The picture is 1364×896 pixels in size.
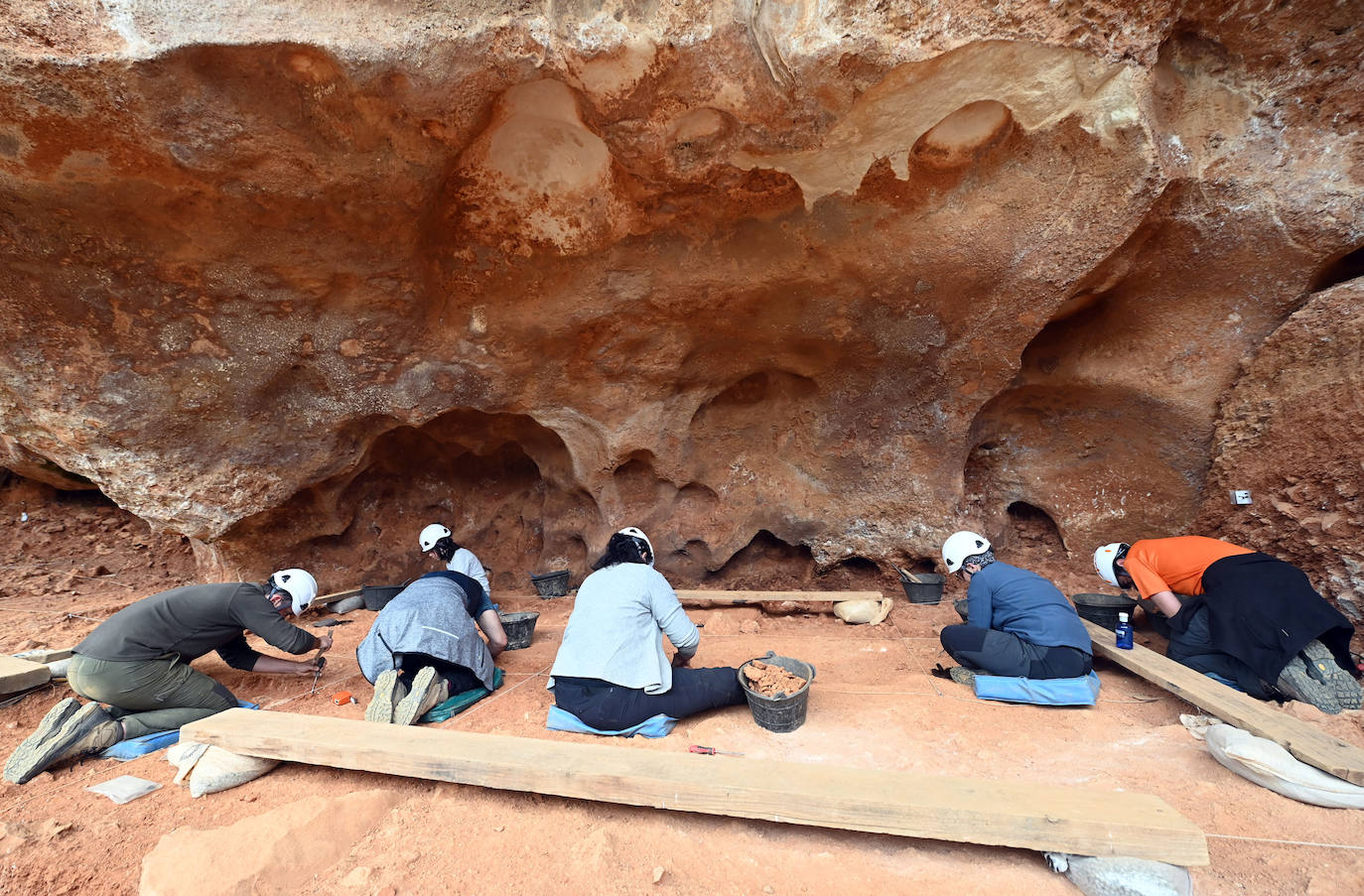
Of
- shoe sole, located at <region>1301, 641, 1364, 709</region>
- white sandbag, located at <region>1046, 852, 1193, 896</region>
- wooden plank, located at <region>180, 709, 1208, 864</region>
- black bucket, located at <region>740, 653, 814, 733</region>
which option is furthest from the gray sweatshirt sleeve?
shoe sole, located at <region>1301, 641, 1364, 709</region>

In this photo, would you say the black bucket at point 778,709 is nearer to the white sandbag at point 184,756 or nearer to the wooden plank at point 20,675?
the white sandbag at point 184,756

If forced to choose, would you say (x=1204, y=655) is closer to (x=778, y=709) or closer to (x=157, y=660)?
(x=778, y=709)

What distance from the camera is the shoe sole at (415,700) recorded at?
2939 mm

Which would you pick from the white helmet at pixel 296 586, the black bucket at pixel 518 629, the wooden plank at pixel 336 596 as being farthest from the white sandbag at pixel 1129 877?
→ the wooden plank at pixel 336 596

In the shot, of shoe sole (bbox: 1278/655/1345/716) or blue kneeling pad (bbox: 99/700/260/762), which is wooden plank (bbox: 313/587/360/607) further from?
shoe sole (bbox: 1278/655/1345/716)

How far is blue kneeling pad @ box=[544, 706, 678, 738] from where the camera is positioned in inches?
110

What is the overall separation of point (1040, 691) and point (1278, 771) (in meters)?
0.95

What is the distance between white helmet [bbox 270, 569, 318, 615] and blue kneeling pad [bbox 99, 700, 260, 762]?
2.58ft

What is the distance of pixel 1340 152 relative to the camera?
398cm

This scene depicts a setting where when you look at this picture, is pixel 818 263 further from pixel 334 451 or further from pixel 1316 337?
pixel 334 451

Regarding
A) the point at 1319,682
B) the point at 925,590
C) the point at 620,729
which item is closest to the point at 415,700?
the point at 620,729

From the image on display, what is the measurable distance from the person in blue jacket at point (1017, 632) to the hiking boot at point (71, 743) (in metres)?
4.18

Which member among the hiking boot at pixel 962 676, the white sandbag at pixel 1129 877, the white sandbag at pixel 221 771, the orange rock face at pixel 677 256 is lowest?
the hiking boot at pixel 962 676

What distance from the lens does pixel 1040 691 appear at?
3.13 metres
